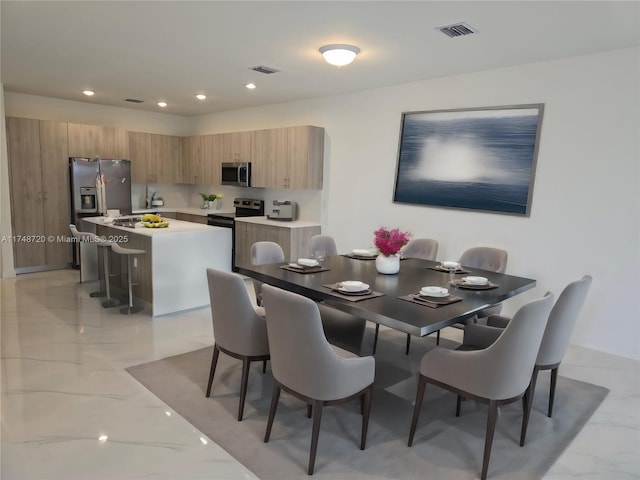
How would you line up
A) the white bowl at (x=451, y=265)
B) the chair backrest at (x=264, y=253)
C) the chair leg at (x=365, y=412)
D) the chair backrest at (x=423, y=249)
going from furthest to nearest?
the chair backrest at (x=423, y=249) → the chair backrest at (x=264, y=253) → the white bowl at (x=451, y=265) → the chair leg at (x=365, y=412)

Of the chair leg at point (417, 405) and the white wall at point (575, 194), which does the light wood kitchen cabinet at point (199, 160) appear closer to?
the white wall at point (575, 194)

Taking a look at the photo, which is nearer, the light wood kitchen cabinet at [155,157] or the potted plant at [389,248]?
the potted plant at [389,248]

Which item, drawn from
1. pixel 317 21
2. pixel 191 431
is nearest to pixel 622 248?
pixel 317 21

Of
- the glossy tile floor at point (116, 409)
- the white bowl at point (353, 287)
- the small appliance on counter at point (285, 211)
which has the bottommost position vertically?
the glossy tile floor at point (116, 409)

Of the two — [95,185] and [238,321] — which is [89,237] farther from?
[238,321]

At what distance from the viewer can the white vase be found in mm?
3250

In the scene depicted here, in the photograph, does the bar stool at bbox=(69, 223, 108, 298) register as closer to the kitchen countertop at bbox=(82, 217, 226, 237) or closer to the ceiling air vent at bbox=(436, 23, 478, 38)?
the kitchen countertop at bbox=(82, 217, 226, 237)

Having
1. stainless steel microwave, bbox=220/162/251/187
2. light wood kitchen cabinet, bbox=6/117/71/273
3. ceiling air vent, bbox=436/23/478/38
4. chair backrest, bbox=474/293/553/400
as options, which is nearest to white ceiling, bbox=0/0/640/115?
ceiling air vent, bbox=436/23/478/38

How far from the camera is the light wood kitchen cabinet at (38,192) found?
20.0ft

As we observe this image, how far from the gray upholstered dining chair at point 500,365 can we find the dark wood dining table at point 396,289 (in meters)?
0.22

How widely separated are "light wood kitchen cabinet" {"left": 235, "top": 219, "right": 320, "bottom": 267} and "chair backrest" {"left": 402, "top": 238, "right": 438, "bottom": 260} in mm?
1744

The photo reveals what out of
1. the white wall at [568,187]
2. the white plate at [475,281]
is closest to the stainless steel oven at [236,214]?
the white wall at [568,187]

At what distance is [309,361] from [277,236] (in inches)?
152

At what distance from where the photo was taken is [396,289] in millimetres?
2842
